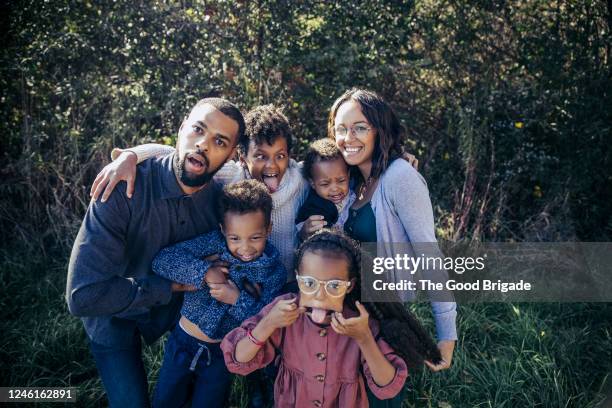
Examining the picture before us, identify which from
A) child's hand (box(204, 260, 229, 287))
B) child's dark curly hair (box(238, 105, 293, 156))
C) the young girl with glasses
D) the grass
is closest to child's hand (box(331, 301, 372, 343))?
the young girl with glasses

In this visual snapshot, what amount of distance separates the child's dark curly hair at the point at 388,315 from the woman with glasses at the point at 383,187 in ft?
0.59

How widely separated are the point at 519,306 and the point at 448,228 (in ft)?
3.09

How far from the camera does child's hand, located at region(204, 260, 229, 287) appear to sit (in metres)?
2.64

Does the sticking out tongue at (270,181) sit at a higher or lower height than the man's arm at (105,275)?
higher

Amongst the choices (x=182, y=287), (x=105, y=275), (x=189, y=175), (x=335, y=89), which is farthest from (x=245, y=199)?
(x=335, y=89)

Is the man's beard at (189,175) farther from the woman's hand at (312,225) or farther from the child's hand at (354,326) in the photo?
the child's hand at (354,326)

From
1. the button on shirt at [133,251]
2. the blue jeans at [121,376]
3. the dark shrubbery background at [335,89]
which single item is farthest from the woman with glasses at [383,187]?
the dark shrubbery background at [335,89]

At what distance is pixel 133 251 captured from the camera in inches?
110

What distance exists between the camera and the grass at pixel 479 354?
3.35 metres

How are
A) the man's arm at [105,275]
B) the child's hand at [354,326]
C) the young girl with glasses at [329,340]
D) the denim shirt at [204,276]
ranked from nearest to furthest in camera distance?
the child's hand at [354,326]
the young girl with glasses at [329,340]
the man's arm at [105,275]
the denim shirt at [204,276]

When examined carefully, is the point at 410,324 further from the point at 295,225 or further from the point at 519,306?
the point at 519,306

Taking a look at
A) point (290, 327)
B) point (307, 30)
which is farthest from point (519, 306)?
point (307, 30)

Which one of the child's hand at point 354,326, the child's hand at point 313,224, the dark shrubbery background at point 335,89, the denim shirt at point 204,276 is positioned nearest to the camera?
the child's hand at point 354,326

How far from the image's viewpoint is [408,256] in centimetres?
279
